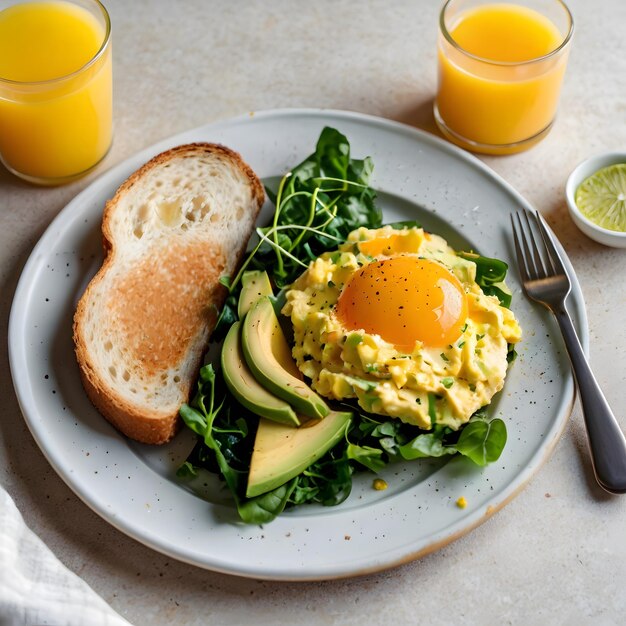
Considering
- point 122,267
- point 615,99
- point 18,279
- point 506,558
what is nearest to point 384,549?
point 506,558

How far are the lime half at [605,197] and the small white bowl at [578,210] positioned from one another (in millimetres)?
23


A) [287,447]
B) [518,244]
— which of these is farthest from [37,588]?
[518,244]

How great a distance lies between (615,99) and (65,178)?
2.62 m

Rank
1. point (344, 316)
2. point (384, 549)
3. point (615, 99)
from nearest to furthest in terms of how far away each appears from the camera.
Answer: point (384, 549) < point (344, 316) < point (615, 99)

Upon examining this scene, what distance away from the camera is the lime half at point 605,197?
3650mm

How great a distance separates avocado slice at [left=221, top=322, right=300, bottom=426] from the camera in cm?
297

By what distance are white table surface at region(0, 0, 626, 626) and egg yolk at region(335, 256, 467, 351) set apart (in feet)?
2.14

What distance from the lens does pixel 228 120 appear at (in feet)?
12.7

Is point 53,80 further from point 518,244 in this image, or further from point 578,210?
point 578,210

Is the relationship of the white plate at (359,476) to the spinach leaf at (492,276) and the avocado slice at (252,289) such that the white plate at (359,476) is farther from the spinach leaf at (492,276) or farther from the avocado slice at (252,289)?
the avocado slice at (252,289)

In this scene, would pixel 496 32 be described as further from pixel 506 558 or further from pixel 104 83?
pixel 506 558

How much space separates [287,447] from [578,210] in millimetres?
1663

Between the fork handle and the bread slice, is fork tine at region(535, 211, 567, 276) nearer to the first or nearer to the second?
the fork handle

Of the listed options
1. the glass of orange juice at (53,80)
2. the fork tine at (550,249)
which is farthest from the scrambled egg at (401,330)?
the glass of orange juice at (53,80)
